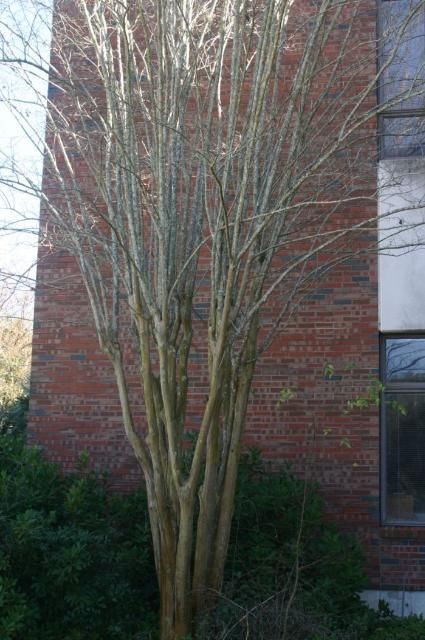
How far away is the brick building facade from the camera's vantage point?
919 centimetres

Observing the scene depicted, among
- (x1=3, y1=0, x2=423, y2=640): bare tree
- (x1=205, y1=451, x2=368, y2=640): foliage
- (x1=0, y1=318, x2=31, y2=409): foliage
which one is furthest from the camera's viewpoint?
(x1=0, y1=318, x2=31, y2=409): foliage

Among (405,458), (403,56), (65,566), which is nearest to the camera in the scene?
(65,566)

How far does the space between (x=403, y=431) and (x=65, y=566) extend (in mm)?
4277

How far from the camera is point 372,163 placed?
947cm

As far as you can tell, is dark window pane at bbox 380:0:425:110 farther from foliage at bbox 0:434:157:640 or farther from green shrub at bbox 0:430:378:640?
foliage at bbox 0:434:157:640

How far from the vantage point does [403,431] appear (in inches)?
369

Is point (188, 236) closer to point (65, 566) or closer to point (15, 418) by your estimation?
point (65, 566)

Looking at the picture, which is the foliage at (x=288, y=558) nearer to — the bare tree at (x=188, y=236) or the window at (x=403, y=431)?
the bare tree at (x=188, y=236)

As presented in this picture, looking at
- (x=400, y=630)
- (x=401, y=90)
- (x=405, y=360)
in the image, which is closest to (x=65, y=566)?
(x=400, y=630)

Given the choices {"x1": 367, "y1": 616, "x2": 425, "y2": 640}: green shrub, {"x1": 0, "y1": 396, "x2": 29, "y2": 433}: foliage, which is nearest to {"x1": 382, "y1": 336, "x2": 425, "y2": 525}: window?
{"x1": 367, "y1": 616, "x2": 425, "y2": 640}: green shrub

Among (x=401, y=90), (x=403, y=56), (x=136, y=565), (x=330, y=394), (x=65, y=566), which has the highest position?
(x=403, y=56)

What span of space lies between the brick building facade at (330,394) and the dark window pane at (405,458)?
2 cm

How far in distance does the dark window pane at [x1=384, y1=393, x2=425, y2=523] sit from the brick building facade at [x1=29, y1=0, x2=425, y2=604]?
0.02 m

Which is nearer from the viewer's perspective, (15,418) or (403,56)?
(403,56)
